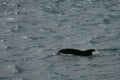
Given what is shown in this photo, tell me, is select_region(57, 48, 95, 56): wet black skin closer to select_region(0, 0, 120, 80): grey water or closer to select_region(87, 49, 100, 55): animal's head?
select_region(87, 49, 100, 55): animal's head

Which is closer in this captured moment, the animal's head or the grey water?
the grey water

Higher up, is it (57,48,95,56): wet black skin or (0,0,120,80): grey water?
(57,48,95,56): wet black skin

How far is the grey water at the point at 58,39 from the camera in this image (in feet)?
44.4

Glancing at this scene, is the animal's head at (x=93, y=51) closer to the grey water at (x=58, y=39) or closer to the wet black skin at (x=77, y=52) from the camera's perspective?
the wet black skin at (x=77, y=52)

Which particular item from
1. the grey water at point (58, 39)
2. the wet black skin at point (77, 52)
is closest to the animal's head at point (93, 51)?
the wet black skin at point (77, 52)

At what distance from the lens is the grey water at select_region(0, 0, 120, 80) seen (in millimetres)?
13547

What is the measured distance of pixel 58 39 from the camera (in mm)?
18156

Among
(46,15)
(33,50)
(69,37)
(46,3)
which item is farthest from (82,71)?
(46,3)

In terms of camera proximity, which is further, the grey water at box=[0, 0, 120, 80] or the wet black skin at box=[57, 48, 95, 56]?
the wet black skin at box=[57, 48, 95, 56]

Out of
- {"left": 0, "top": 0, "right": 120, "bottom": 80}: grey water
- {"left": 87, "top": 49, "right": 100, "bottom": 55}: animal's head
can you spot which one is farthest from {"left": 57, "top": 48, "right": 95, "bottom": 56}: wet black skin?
{"left": 0, "top": 0, "right": 120, "bottom": 80}: grey water

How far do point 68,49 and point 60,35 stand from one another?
11.4ft

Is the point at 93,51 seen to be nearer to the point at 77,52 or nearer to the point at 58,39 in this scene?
the point at 77,52

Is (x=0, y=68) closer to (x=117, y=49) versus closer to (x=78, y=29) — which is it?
(x=117, y=49)

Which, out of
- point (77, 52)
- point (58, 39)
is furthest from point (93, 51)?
point (58, 39)
